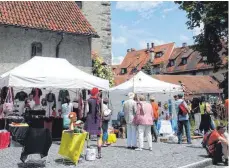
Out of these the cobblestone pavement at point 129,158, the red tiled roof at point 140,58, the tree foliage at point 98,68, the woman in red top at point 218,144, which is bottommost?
the cobblestone pavement at point 129,158

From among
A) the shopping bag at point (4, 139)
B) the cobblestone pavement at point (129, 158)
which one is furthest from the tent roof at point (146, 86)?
the shopping bag at point (4, 139)

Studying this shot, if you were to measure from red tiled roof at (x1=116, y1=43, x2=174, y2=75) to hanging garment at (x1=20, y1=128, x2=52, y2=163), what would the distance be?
58.4 metres

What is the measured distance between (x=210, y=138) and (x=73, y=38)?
13759 mm

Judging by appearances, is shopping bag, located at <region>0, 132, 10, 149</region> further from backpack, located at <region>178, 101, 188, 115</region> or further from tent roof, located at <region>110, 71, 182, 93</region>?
tent roof, located at <region>110, 71, 182, 93</region>

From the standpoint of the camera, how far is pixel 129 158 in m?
9.57

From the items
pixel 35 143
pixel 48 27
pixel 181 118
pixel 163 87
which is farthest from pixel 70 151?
pixel 48 27

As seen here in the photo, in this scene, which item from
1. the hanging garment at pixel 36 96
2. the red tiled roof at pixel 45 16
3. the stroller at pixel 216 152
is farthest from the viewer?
the red tiled roof at pixel 45 16

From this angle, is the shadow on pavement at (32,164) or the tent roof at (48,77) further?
the tent roof at (48,77)

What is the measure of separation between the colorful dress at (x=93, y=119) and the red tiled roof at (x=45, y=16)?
10.9 meters

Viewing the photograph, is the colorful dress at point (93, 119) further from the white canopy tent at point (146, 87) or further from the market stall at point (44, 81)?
the white canopy tent at point (146, 87)

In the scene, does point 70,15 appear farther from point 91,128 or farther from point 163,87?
point 91,128

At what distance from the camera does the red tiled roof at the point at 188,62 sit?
5668cm

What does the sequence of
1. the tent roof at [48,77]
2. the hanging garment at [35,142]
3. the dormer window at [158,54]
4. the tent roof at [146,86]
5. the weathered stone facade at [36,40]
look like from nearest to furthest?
the hanging garment at [35,142], the tent roof at [48,77], the tent roof at [146,86], the weathered stone facade at [36,40], the dormer window at [158,54]

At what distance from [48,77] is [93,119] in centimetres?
332
